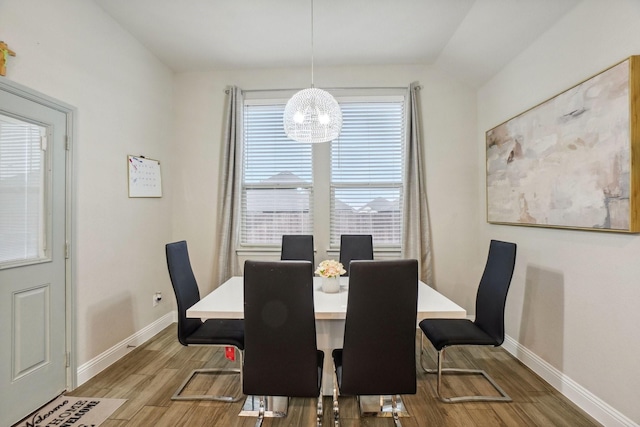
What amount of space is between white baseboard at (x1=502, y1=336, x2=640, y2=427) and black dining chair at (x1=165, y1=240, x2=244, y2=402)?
225 centimetres

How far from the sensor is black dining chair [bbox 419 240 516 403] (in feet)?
6.57

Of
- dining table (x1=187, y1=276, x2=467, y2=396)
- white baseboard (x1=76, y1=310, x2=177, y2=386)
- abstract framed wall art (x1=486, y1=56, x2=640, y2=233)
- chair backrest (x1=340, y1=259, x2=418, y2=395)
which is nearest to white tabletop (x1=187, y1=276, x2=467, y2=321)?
dining table (x1=187, y1=276, x2=467, y2=396)

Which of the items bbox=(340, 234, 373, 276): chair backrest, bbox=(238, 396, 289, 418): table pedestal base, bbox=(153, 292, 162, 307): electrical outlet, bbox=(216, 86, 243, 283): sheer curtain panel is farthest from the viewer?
bbox=(216, 86, 243, 283): sheer curtain panel

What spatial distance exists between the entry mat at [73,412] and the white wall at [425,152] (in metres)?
1.55

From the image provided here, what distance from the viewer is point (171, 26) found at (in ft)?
8.91

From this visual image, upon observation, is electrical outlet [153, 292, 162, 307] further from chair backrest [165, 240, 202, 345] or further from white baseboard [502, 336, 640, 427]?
white baseboard [502, 336, 640, 427]

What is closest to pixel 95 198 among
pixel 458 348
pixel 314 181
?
pixel 314 181

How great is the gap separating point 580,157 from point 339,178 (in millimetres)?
2148

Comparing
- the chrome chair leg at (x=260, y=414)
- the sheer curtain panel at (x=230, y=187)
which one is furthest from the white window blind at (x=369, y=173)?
the chrome chair leg at (x=260, y=414)

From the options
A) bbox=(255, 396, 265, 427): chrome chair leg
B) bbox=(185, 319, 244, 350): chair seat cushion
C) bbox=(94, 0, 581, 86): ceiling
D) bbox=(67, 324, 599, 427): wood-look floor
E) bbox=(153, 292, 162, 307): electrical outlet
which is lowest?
bbox=(67, 324, 599, 427): wood-look floor

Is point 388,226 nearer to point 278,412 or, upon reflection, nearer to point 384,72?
point 384,72

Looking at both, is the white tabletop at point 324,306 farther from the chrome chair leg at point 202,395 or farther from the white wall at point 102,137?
the white wall at point 102,137

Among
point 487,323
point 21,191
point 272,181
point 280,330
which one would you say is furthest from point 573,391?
point 21,191

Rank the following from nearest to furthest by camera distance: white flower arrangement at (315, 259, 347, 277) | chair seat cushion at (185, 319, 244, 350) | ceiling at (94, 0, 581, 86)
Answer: chair seat cushion at (185, 319, 244, 350)
white flower arrangement at (315, 259, 347, 277)
ceiling at (94, 0, 581, 86)
